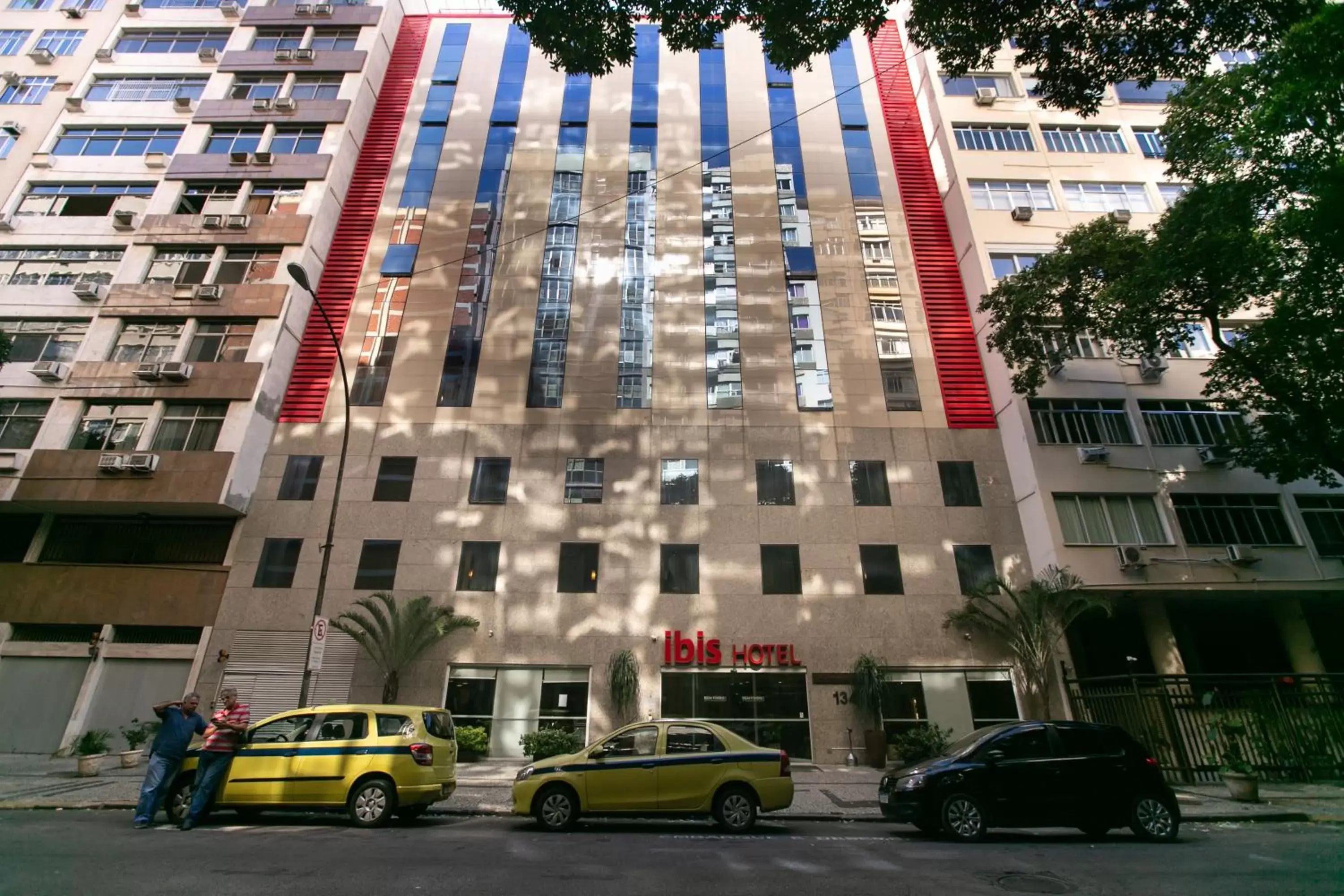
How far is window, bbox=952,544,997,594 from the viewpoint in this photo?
20.4 m

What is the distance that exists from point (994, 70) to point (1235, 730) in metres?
28.3

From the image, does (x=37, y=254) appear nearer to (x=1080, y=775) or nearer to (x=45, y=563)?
(x=45, y=563)

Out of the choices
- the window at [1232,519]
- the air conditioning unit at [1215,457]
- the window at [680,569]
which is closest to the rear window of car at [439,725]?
the window at [680,569]

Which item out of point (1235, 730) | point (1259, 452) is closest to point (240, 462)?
point (1235, 730)

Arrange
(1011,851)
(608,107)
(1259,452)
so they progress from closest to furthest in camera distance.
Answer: (1011,851), (1259,452), (608,107)

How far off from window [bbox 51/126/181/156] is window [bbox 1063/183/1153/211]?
128 ft

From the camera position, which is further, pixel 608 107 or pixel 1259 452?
pixel 608 107


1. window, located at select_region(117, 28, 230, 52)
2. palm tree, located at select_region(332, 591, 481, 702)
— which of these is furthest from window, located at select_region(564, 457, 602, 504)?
window, located at select_region(117, 28, 230, 52)

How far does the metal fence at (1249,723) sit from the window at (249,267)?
3150 centimetres

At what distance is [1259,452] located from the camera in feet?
56.9

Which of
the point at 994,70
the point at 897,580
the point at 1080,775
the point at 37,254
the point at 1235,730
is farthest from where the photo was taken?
the point at 994,70

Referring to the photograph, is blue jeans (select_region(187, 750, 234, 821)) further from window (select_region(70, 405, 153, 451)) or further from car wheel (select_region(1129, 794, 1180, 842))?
window (select_region(70, 405, 153, 451))

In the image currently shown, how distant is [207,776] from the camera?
9.05m

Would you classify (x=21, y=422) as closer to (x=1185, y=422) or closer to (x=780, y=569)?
(x=780, y=569)
